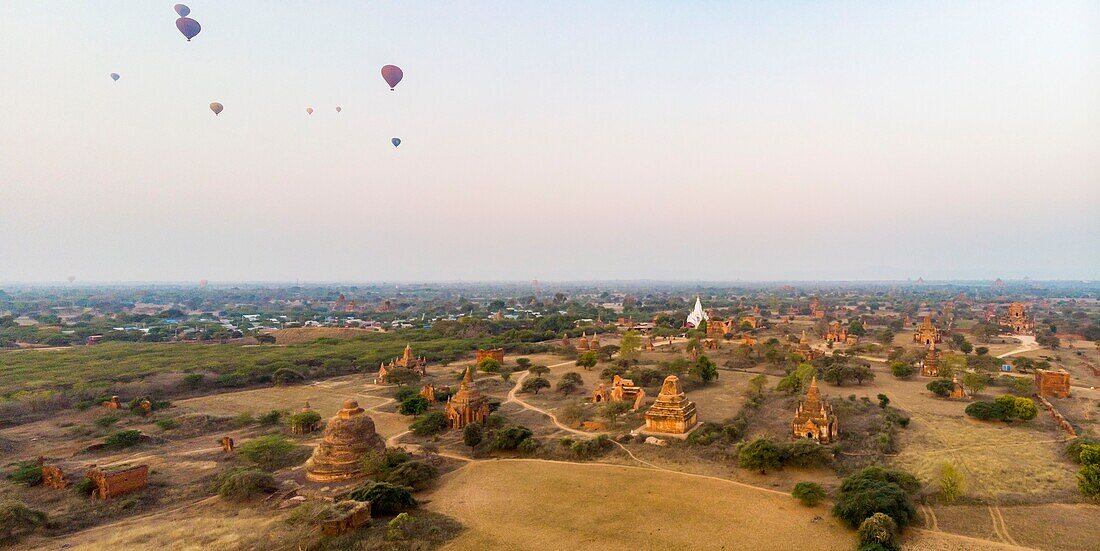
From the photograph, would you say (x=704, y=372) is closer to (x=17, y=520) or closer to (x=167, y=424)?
(x=167, y=424)

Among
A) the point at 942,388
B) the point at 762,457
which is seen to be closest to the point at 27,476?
the point at 762,457

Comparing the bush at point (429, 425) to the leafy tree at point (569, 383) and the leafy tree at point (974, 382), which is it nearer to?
the leafy tree at point (569, 383)

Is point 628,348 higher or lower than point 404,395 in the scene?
higher

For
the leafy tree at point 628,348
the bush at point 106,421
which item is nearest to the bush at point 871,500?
the leafy tree at point 628,348

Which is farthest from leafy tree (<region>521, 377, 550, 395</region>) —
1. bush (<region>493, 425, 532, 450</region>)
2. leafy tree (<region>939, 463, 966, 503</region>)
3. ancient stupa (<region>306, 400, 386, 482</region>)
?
leafy tree (<region>939, 463, 966, 503</region>)

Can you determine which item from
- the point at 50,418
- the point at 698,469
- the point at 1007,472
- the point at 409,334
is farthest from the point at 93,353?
the point at 1007,472

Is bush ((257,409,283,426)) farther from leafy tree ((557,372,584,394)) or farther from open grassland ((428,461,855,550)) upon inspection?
leafy tree ((557,372,584,394))
